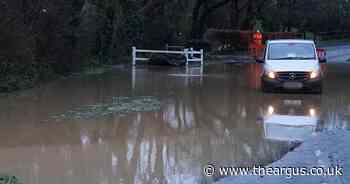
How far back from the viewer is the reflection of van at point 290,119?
12884 mm

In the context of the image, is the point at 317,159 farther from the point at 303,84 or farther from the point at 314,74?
the point at 314,74

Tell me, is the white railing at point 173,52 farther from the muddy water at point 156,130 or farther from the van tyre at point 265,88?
the van tyre at point 265,88

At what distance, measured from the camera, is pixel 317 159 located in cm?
988

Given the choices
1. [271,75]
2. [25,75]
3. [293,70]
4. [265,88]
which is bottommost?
[265,88]

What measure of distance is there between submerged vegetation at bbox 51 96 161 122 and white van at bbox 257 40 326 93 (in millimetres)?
3648

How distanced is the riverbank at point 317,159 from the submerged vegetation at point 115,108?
533 cm

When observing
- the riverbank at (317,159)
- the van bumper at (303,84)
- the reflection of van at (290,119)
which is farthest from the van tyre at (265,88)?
the riverbank at (317,159)

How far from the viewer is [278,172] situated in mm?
9008

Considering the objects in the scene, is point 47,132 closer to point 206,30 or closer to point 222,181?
point 222,181

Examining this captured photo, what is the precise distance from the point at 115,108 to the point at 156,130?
124 inches

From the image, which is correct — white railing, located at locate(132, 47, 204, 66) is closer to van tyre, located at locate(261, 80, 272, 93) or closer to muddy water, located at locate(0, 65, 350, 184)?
muddy water, located at locate(0, 65, 350, 184)

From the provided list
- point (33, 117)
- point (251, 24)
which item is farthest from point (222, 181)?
point (251, 24)

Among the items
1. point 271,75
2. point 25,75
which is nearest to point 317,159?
point 271,75

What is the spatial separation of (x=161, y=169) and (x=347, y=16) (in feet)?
225
